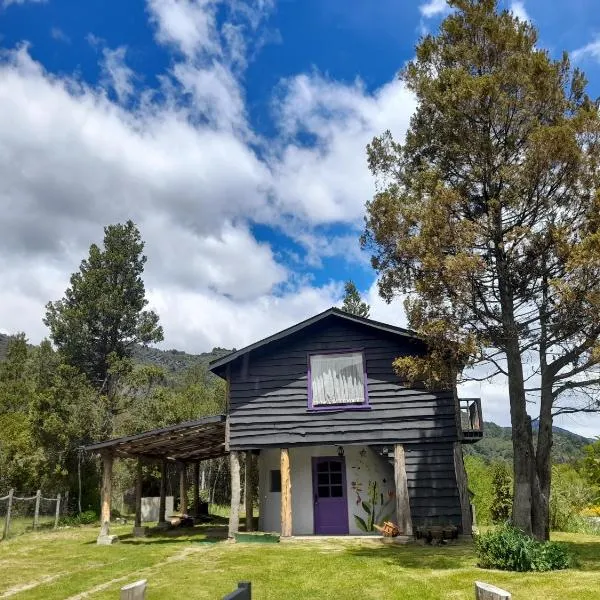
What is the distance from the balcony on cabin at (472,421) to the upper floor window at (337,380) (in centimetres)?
314

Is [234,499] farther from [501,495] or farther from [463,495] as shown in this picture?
[501,495]

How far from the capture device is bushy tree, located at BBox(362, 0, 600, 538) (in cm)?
1288

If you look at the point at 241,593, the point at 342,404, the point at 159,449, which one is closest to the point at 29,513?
the point at 159,449

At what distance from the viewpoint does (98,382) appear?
107ft

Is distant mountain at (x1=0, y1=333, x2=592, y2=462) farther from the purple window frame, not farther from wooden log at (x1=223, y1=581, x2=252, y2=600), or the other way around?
wooden log at (x1=223, y1=581, x2=252, y2=600)

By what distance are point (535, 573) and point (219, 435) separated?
37.7 ft

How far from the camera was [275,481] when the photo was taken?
62.4 ft

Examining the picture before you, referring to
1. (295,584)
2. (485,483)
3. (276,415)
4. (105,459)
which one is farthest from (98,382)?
(295,584)

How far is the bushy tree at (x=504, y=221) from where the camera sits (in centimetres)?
1288

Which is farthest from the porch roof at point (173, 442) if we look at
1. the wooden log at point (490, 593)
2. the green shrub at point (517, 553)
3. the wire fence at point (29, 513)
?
the wooden log at point (490, 593)

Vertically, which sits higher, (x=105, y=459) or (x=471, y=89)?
(x=471, y=89)

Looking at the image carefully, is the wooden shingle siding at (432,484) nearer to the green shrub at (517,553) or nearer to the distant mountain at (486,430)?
the green shrub at (517,553)

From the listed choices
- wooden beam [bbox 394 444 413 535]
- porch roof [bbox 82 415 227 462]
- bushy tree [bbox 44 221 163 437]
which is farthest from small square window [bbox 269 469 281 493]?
bushy tree [bbox 44 221 163 437]

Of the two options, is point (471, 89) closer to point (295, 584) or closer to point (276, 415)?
point (276, 415)
